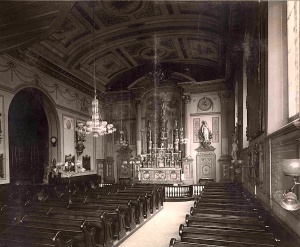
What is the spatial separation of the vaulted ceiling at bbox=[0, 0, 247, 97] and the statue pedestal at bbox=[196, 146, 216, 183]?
4189 millimetres

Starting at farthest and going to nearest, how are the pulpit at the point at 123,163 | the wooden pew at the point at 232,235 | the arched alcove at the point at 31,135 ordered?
the pulpit at the point at 123,163 → the arched alcove at the point at 31,135 → the wooden pew at the point at 232,235

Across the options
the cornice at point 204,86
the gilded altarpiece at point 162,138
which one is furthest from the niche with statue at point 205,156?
the cornice at point 204,86

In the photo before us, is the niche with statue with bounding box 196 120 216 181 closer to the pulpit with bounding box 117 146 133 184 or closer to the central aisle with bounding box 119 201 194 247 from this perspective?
the pulpit with bounding box 117 146 133 184

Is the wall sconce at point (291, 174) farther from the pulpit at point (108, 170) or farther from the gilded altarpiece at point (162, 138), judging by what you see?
the pulpit at point (108, 170)

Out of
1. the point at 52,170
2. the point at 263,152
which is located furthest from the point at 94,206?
the point at 52,170

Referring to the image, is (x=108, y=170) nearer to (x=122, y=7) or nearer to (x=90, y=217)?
(x=122, y=7)

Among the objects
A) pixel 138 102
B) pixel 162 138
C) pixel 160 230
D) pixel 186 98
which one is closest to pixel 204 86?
pixel 186 98

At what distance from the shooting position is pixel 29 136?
12.8 metres

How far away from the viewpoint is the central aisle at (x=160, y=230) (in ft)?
20.8

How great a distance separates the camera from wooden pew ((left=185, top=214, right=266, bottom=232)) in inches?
160

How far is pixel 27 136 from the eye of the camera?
1279 cm

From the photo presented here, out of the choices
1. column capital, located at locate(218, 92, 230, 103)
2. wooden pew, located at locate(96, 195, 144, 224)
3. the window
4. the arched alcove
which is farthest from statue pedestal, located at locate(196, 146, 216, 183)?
the window

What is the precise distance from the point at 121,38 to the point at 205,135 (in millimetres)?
7047

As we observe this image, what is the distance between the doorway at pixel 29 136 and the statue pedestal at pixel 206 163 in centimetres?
814
